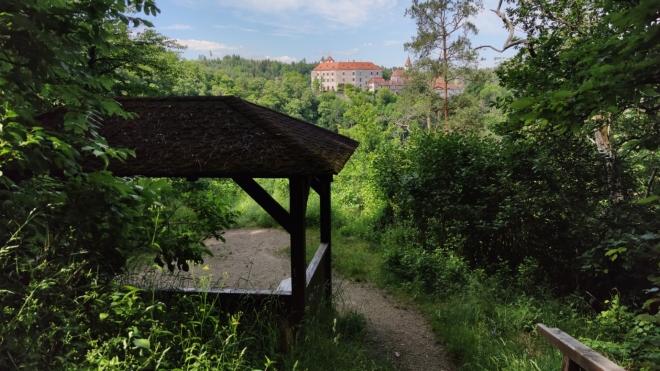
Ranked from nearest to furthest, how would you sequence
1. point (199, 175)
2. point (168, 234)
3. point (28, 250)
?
point (28, 250)
point (168, 234)
point (199, 175)

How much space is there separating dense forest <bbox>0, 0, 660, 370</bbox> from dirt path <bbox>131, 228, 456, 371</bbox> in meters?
0.33

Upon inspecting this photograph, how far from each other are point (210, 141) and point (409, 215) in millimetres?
6250

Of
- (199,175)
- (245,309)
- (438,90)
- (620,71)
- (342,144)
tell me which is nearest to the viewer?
(620,71)

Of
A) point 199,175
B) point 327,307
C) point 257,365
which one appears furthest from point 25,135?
point 327,307

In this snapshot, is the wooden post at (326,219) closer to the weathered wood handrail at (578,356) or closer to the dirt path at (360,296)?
the dirt path at (360,296)

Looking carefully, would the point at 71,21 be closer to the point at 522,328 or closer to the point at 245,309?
the point at 245,309

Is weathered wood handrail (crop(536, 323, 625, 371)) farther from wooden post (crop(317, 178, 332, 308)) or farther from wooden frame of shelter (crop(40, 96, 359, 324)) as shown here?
wooden post (crop(317, 178, 332, 308))

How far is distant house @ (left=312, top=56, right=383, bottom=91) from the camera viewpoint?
104m

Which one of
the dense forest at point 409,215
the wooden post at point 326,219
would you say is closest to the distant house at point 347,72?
the dense forest at point 409,215

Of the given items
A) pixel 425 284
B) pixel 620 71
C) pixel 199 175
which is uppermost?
pixel 620 71

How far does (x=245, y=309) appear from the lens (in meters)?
3.54

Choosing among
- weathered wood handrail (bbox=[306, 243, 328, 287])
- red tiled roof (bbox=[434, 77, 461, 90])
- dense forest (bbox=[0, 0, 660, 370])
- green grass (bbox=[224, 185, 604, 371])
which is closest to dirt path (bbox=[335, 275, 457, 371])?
green grass (bbox=[224, 185, 604, 371])

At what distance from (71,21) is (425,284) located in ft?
19.9

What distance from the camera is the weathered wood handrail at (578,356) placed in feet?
6.45
